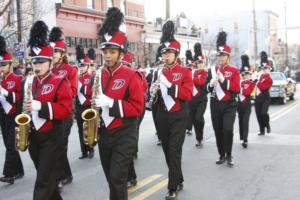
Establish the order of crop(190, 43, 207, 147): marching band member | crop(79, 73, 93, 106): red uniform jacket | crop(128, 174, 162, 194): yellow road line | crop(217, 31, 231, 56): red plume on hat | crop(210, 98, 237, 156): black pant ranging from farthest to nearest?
crop(190, 43, 207, 147): marching band member < crop(79, 73, 93, 106): red uniform jacket < crop(217, 31, 231, 56): red plume on hat < crop(210, 98, 237, 156): black pant < crop(128, 174, 162, 194): yellow road line

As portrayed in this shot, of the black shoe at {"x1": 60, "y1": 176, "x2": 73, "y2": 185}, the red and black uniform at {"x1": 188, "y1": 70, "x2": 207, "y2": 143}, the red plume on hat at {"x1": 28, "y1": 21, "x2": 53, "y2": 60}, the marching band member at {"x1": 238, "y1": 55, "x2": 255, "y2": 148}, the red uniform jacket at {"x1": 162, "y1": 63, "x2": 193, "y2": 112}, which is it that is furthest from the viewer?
the red and black uniform at {"x1": 188, "y1": 70, "x2": 207, "y2": 143}

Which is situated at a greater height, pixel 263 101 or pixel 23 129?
pixel 23 129

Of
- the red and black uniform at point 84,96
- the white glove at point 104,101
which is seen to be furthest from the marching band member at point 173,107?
the red and black uniform at point 84,96

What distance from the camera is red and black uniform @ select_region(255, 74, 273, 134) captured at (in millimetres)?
13516

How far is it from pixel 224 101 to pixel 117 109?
167 inches

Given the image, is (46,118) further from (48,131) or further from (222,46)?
(222,46)

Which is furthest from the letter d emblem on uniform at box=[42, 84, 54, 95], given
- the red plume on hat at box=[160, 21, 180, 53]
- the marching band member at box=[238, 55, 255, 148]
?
the marching band member at box=[238, 55, 255, 148]

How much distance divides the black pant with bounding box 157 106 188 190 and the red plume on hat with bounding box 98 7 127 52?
6.00ft

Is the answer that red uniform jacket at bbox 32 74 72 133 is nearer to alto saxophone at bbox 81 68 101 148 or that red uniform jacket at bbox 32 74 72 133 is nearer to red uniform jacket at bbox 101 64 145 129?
alto saxophone at bbox 81 68 101 148

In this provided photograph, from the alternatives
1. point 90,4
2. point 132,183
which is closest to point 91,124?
point 132,183

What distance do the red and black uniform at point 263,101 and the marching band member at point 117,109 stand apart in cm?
856

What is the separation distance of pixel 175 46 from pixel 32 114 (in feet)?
8.30

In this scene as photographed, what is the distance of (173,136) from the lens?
7.02 metres

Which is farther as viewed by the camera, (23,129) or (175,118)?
(175,118)
